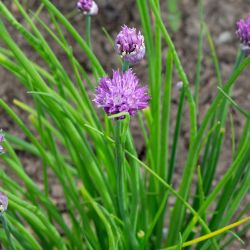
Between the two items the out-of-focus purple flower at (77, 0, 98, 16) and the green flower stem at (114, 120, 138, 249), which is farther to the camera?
the out-of-focus purple flower at (77, 0, 98, 16)

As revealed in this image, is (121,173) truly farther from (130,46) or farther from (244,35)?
(244,35)

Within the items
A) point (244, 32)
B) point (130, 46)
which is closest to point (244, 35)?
point (244, 32)

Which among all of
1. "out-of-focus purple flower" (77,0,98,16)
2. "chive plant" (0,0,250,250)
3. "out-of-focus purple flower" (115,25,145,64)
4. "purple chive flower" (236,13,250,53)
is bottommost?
"chive plant" (0,0,250,250)

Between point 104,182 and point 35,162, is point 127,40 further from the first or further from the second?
point 35,162

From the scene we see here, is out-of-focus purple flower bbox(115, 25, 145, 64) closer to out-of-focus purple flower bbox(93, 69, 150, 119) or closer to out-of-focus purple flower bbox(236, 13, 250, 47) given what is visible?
out-of-focus purple flower bbox(93, 69, 150, 119)

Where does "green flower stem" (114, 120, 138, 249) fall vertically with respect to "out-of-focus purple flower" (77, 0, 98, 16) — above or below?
below

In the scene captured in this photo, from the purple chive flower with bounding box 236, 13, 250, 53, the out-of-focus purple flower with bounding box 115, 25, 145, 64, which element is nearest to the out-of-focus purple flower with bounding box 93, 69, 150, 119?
the out-of-focus purple flower with bounding box 115, 25, 145, 64

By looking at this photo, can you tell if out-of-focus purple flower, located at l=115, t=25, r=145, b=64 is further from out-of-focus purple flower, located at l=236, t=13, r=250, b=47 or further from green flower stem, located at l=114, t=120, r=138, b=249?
out-of-focus purple flower, located at l=236, t=13, r=250, b=47

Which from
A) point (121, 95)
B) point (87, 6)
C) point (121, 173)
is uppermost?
point (87, 6)
